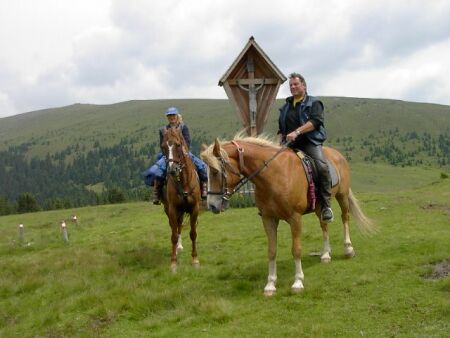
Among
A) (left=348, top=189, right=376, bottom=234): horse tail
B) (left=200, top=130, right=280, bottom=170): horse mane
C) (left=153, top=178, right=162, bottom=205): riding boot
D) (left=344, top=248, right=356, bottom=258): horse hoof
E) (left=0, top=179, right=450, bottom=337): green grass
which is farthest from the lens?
(left=153, top=178, right=162, bottom=205): riding boot

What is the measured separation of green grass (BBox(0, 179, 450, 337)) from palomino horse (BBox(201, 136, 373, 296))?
104 cm

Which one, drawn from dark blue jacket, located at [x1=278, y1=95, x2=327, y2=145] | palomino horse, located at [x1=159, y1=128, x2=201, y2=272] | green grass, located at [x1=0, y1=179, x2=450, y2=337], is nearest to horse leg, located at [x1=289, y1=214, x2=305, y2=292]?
green grass, located at [x1=0, y1=179, x2=450, y2=337]

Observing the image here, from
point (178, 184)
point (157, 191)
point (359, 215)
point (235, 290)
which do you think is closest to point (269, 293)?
point (235, 290)

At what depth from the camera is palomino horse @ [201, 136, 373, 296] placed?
334 inches

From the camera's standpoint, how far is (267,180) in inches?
353

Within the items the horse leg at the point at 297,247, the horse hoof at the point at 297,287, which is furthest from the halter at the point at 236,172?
the horse hoof at the point at 297,287

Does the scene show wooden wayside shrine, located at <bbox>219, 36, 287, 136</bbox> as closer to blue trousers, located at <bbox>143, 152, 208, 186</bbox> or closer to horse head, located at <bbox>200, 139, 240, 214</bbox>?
blue trousers, located at <bbox>143, 152, 208, 186</bbox>

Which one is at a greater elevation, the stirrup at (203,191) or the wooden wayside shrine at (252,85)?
the wooden wayside shrine at (252,85)

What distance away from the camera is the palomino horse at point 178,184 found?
11.1 metres

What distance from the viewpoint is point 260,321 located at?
7750mm

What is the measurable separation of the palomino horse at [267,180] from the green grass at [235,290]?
1.04 metres

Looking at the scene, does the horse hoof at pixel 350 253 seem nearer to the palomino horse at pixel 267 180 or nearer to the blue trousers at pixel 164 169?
the palomino horse at pixel 267 180

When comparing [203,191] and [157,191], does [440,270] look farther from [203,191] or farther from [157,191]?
[157,191]

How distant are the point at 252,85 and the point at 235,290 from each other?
7.36m
